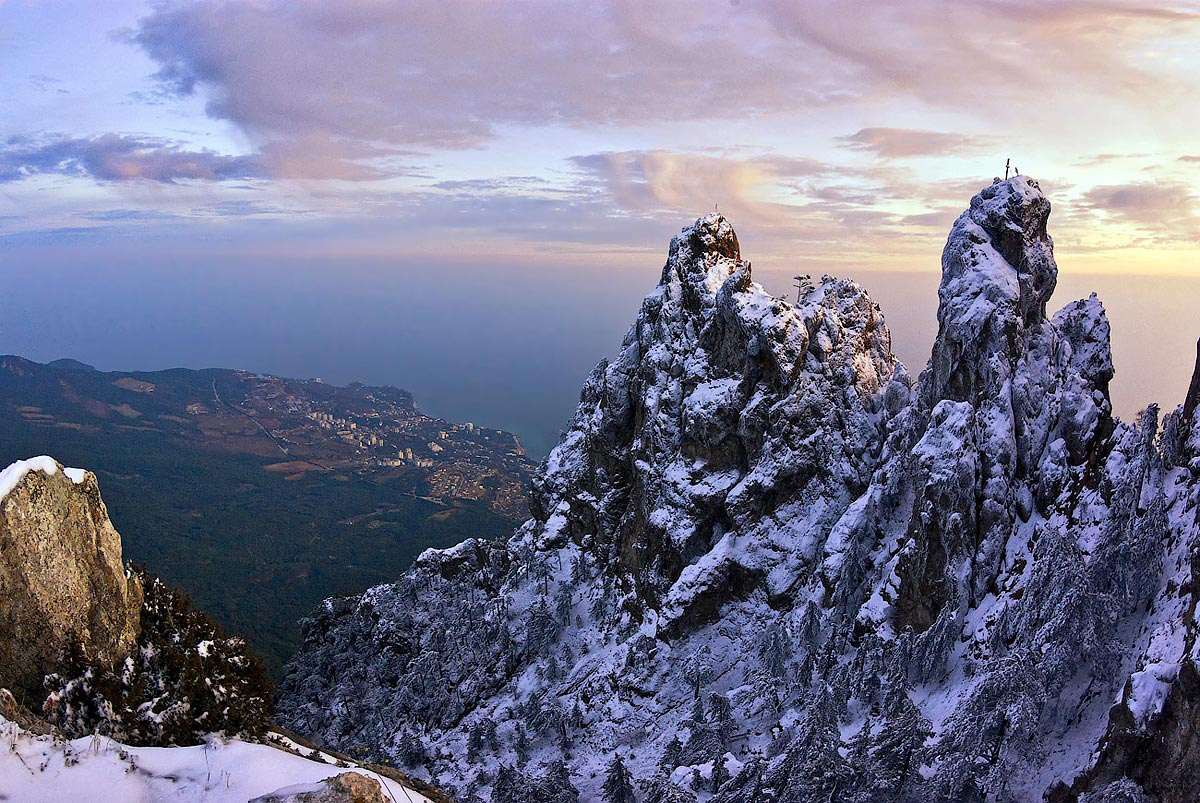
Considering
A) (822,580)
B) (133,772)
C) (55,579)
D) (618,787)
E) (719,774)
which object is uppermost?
(55,579)

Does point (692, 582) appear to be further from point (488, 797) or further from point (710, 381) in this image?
point (488, 797)

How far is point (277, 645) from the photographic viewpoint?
357 ft

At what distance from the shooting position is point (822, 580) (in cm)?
5238

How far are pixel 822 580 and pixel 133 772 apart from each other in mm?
41700

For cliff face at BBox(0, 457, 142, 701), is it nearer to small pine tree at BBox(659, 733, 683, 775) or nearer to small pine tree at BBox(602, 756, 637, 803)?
small pine tree at BBox(602, 756, 637, 803)

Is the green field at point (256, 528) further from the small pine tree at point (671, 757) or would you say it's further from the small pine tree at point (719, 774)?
the small pine tree at point (719, 774)

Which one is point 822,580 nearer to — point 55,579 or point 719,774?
point 719,774

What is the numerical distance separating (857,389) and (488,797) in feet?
136

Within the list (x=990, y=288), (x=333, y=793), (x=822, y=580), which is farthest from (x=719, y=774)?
(x=990, y=288)

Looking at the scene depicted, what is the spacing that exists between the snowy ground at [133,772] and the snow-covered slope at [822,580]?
25.6 meters

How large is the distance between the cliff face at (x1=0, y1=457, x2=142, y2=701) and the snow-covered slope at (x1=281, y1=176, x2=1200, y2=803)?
94.1 feet

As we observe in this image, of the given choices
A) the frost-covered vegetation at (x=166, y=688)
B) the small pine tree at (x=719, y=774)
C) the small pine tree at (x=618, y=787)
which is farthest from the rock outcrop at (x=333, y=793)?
the small pine tree at (x=618, y=787)

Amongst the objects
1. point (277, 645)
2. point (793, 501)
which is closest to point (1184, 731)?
point (793, 501)

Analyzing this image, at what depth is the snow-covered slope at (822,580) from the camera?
119 ft
